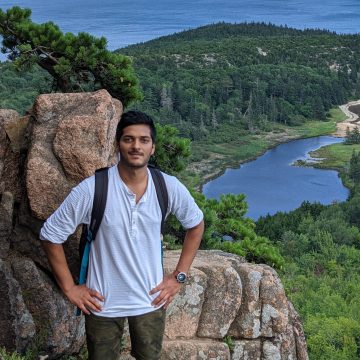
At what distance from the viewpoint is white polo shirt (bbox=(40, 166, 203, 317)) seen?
362 centimetres

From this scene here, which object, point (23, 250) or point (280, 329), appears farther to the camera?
point (280, 329)

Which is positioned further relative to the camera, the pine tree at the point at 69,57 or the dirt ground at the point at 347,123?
the dirt ground at the point at 347,123

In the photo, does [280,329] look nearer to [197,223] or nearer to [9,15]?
[197,223]

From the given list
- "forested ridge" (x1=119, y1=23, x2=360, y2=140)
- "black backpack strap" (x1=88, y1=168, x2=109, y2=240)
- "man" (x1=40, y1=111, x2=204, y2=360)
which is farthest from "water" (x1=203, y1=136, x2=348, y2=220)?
"black backpack strap" (x1=88, y1=168, x2=109, y2=240)

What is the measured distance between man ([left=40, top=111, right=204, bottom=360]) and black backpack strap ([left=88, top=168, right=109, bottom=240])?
0.03 meters

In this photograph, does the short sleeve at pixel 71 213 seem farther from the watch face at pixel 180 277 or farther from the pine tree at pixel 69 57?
the pine tree at pixel 69 57

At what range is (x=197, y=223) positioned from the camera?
156 inches

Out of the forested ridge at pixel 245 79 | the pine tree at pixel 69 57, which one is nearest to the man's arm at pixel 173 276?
the pine tree at pixel 69 57

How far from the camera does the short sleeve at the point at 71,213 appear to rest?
11.8ft

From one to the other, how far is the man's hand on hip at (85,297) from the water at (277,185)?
50.4 m

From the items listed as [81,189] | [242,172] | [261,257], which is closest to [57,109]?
[81,189]

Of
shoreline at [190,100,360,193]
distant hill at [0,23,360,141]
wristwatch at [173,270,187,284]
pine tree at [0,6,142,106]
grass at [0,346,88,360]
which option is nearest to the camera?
wristwatch at [173,270,187,284]

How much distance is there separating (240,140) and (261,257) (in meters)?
76.8

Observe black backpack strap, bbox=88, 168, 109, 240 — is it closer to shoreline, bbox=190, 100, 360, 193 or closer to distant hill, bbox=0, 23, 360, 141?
shoreline, bbox=190, 100, 360, 193
